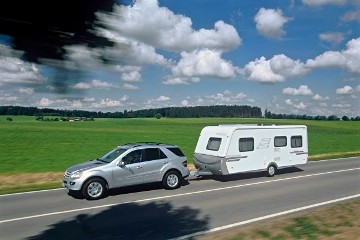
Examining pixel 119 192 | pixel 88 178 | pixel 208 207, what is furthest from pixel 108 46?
pixel 119 192

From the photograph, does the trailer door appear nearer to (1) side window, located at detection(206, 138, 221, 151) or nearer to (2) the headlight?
(1) side window, located at detection(206, 138, 221, 151)

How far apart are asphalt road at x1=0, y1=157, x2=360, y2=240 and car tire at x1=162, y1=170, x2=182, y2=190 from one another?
0.28 metres

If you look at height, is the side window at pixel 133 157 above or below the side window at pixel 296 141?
below

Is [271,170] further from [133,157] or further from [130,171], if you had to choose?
[130,171]

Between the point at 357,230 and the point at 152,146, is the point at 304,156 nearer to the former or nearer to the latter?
the point at 152,146

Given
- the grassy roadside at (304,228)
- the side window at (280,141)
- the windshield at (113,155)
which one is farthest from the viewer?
the side window at (280,141)

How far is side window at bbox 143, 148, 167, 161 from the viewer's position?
Answer: 14.2m

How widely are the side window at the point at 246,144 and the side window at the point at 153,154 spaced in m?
4.22

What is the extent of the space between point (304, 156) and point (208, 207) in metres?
10.5

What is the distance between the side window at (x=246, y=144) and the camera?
55.5 ft

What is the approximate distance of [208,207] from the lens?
11016 millimetres

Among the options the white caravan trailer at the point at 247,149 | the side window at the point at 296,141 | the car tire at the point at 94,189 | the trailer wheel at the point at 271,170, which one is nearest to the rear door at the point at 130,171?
the car tire at the point at 94,189

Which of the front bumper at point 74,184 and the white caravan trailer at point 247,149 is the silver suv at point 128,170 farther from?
the white caravan trailer at point 247,149

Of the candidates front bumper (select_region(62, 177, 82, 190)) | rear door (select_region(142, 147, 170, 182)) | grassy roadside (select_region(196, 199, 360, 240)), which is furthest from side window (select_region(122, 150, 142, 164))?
grassy roadside (select_region(196, 199, 360, 240))
